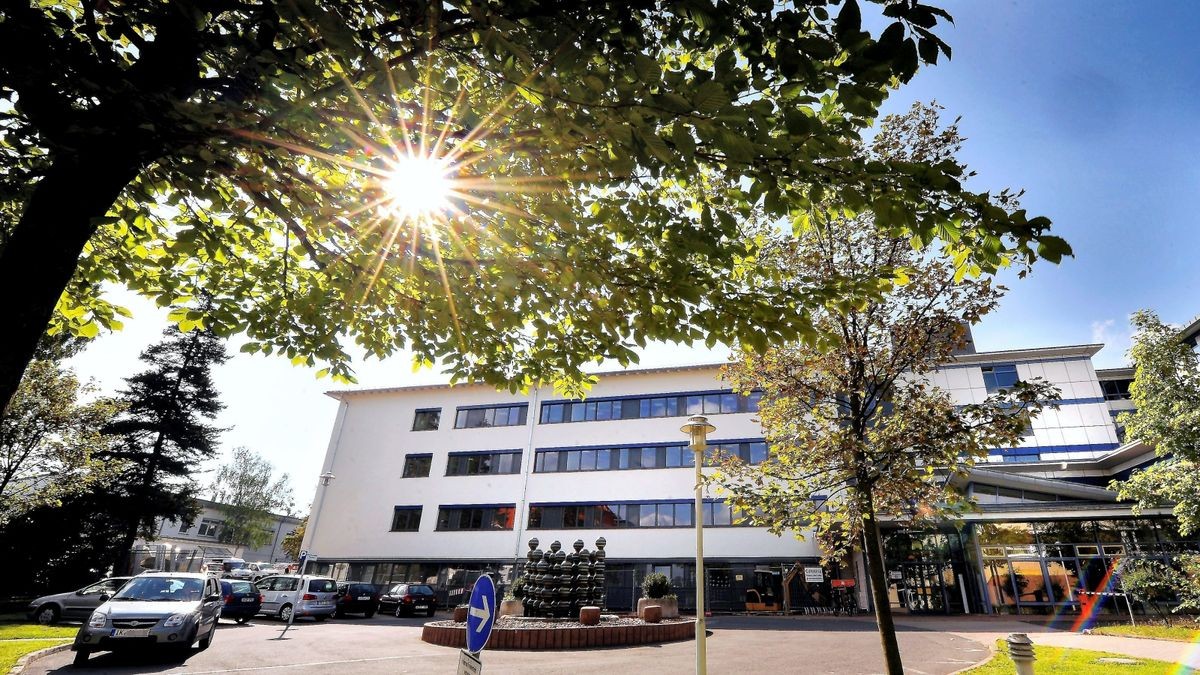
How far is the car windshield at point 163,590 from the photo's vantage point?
38.3 feet

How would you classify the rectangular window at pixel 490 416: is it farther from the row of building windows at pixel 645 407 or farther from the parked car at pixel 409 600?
the parked car at pixel 409 600

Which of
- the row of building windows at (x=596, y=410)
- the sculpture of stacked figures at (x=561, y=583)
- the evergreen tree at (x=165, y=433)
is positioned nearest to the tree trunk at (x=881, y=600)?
the sculpture of stacked figures at (x=561, y=583)

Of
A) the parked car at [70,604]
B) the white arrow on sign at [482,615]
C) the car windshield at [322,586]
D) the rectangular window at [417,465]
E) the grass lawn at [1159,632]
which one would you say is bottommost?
the parked car at [70,604]

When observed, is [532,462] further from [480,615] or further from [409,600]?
[480,615]

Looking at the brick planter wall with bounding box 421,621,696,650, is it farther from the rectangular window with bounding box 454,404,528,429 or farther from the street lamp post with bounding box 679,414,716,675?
the rectangular window with bounding box 454,404,528,429

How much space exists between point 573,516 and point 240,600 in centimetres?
1507

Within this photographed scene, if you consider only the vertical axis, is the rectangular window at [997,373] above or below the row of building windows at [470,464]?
above

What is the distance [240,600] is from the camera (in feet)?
68.2

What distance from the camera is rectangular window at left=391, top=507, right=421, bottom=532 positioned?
1307 inches

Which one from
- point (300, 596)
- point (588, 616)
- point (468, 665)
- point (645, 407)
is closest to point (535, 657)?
point (588, 616)

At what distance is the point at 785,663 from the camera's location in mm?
11781

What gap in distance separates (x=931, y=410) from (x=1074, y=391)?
40.5 meters

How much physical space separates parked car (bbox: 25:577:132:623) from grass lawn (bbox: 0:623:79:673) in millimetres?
847

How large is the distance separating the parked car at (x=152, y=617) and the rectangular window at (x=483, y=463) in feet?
66.3
